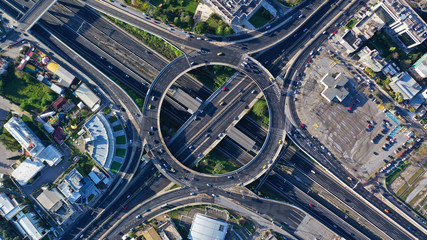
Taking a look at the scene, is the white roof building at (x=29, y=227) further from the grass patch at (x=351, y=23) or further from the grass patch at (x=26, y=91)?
the grass patch at (x=351, y=23)

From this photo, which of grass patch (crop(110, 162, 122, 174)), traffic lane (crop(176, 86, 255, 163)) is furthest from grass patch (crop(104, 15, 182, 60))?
grass patch (crop(110, 162, 122, 174))

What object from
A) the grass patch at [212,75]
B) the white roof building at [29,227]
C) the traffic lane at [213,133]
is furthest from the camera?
the grass patch at [212,75]

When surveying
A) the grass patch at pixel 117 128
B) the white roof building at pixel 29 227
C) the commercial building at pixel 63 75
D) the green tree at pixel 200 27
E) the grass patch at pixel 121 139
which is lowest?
the white roof building at pixel 29 227

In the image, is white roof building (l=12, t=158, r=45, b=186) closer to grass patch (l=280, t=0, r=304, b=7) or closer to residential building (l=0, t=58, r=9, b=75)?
residential building (l=0, t=58, r=9, b=75)

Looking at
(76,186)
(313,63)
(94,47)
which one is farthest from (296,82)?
(76,186)

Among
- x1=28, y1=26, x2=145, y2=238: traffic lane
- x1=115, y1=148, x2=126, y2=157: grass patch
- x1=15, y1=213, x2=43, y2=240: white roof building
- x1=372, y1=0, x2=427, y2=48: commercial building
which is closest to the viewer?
x1=15, y1=213, x2=43, y2=240: white roof building

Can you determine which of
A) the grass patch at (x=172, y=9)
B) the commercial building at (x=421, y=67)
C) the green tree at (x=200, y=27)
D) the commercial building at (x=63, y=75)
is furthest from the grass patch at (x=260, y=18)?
the commercial building at (x=63, y=75)

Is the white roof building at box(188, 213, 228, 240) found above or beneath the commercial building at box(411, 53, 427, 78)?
beneath
